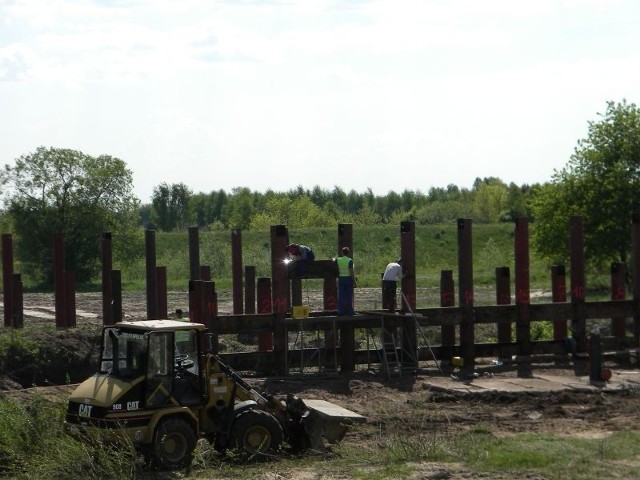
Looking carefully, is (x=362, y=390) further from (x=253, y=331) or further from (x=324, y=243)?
(x=324, y=243)

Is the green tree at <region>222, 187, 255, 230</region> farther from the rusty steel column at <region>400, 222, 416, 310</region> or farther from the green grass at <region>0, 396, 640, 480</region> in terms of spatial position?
the green grass at <region>0, 396, 640, 480</region>

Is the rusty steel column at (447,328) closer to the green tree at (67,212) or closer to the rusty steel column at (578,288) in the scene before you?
the rusty steel column at (578,288)

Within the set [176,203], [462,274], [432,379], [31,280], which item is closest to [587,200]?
[462,274]

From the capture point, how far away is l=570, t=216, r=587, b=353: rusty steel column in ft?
79.6

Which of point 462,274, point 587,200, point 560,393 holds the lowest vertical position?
point 560,393

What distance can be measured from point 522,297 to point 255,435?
1004 centimetres

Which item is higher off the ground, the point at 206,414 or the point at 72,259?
the point at 72,259

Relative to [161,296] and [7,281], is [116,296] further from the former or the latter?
[7,281]

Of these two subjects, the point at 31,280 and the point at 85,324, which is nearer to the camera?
the point at 85,324

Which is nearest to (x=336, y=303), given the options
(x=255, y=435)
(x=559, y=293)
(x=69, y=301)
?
(x=559, y=293)

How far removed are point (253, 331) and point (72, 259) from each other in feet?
73.9

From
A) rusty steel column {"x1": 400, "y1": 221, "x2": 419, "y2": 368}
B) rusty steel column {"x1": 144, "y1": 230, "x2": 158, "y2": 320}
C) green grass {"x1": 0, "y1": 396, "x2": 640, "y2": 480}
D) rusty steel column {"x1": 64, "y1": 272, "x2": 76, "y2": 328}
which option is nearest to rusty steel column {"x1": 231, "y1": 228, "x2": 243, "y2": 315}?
rusty steel column {"x1": 144, "y1": 230, "x2": 158, "y2": 320}

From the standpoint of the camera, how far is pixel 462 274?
23.9 metres

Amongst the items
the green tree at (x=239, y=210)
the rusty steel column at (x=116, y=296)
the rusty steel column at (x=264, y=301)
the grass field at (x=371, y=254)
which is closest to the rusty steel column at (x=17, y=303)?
the rusty steel column at (x=116, y=296)
